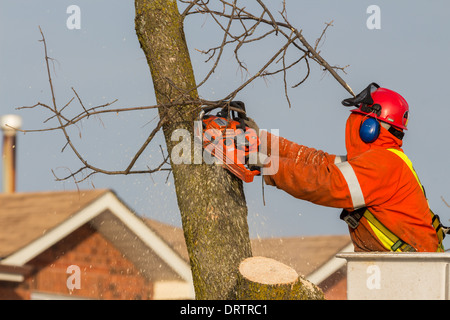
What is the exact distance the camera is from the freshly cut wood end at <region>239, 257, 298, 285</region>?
16.6ft

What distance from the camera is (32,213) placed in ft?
47.2

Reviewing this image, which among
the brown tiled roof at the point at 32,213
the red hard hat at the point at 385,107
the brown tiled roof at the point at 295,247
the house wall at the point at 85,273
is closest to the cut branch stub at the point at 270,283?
the red hard hat at the point at 385,107

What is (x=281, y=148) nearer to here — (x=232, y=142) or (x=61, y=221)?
(x=232, y=142)

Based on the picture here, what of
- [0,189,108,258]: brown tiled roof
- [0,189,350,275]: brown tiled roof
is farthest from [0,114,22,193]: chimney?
[0,189,108,258]: brown tiled roof

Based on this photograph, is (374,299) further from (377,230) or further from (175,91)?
(175,91)

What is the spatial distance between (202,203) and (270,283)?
0.78m

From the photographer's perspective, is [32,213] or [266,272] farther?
[32,213]

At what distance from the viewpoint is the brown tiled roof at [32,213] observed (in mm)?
12953

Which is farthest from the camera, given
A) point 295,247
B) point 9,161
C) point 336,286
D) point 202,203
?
point 9,161

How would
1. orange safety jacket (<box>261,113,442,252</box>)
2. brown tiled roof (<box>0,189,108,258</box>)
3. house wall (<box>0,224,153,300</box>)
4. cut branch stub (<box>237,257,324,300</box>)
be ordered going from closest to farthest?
1. cut branch stub (<box>237,257,324,300</box>)
2. orange safety jacket (<box>261,113,442,252</box>)
3. brown tiled roof (<box>0,189,108,258</box>)
4. house wall (<box>0,224,153,300</box>)

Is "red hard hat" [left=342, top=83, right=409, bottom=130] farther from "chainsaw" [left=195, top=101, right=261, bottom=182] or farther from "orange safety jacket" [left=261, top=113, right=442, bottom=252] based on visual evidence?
"chainsaw" [left=195, top=101, right=261, bottom=182]

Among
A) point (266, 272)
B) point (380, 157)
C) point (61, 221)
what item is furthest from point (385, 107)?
point (61, 221)

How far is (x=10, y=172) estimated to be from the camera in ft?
77.2

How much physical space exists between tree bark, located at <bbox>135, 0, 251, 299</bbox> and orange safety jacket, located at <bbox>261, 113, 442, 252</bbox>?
0.37 m
